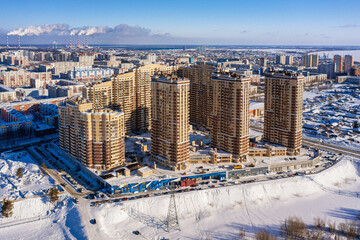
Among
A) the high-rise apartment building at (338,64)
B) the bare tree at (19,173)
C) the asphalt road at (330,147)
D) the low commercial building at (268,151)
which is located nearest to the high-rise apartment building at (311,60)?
the high-rise apartment building at (338,64)

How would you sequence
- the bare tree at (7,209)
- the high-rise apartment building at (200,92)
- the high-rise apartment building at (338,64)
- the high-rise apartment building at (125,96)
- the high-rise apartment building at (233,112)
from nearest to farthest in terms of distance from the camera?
1. the bare tree at (7,209)
2. the high-rise apartment building at (233,112)
3. the high-rise apartment building at (125,96)
4. the high-rise apartment building at (200,92)
5. the high-rise apartment building at (338,64)

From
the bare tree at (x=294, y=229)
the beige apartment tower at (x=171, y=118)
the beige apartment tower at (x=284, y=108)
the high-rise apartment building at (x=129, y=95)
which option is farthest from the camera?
the high-rise apartment building at (x=129, y=95)

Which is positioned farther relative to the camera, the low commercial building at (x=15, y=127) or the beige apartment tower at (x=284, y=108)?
the low commercial building at (x=15, y=127)

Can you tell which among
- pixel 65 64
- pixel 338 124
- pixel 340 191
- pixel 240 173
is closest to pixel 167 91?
pixel 240 173

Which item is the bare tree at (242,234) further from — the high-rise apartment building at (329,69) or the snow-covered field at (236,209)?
the high-rise apartment building at (329,69)

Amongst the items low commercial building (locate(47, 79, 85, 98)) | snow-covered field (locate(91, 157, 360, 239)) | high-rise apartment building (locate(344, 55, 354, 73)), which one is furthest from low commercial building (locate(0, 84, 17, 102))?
high-rise apartment building (locate(344, 55, 354, 73))

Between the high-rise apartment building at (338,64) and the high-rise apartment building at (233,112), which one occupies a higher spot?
the high-rise apartment building at (338,64)

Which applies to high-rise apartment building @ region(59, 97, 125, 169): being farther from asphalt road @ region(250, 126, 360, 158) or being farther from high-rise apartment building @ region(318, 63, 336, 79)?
high-rise apartment building @ region(318, 63, 336, 79)

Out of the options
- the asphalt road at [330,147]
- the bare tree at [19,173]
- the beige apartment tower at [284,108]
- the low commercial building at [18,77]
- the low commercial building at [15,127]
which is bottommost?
the bare tree at [19,173]
